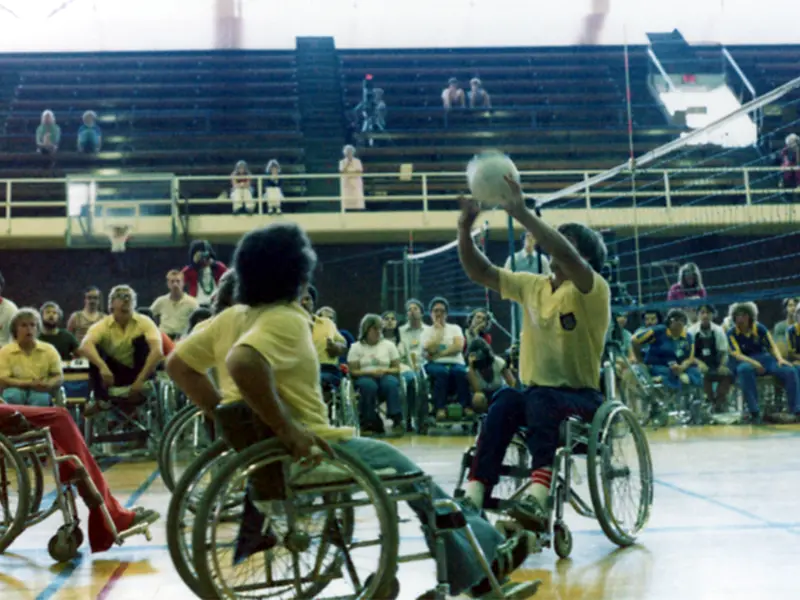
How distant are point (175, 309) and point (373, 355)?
1.60 meters

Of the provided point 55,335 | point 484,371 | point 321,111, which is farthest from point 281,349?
point 321,111

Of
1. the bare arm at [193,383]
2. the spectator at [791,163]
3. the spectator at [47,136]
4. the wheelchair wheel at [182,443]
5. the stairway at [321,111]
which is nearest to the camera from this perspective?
the bare arm at [193,383]

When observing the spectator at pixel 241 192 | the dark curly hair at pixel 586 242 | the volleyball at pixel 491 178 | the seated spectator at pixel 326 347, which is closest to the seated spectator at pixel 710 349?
the seated spectator at pixel 326 347

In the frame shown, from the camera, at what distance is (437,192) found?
14.4m

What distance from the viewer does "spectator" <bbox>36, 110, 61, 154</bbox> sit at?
13.5m

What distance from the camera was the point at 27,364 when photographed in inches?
231

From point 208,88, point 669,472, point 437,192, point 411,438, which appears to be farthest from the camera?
point 208,88

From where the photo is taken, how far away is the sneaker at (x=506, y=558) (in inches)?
94.6

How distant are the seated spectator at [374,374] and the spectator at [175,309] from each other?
1.39 meters

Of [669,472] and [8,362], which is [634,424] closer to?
[669,472]

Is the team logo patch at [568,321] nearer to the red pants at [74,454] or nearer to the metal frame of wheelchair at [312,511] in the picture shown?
the metal frame of wheelchair at [312,511]

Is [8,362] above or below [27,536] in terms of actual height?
above

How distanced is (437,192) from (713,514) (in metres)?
10.9

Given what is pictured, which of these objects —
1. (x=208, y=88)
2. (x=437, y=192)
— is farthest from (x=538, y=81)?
(x=208, y=88)
